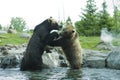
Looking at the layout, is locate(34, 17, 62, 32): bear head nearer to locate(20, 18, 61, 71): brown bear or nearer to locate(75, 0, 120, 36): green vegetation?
locate(20, 18, 61, 71): brown bear

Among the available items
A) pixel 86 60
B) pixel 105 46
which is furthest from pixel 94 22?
pixel 86 60

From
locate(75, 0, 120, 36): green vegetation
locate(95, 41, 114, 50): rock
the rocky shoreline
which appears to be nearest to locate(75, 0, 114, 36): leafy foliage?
locate(75, 0, 120, 36): green vegetation

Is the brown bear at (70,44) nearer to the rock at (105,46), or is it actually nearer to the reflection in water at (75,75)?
the reflection in water at (75,75)

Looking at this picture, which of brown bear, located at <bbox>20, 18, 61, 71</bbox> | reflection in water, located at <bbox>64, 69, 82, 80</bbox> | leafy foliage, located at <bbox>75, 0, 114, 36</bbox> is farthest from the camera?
leafy foliage, located at <bbox>75, 0, 114, 36</bbox>

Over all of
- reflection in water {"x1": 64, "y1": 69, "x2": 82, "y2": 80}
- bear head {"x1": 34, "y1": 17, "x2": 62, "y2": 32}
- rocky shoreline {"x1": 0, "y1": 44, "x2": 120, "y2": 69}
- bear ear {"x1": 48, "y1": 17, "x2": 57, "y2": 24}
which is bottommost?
reflection in water {"x1": 64, "y1": 69, "x2": 82, "y2": 80}

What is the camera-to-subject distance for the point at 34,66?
2189 cm

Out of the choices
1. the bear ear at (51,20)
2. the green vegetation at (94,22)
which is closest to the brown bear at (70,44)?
the bear ear at (51,20)

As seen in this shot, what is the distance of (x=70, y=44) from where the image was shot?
71.6 ft

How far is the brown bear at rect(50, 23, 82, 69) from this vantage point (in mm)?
21594

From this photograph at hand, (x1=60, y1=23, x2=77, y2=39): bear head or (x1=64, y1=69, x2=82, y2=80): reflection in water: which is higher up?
(x1=60, y1=23, x2=77, y2=39): bear head

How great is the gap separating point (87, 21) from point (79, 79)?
6447 centimetres

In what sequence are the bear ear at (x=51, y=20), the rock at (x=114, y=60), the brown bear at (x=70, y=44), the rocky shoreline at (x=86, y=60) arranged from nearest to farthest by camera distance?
the brown bear at (x=70, y=44)
the rock at (x=114, y=60)
the bear ear at (x=51, y=20)
the rocky shoreline at (x=86, y=60)

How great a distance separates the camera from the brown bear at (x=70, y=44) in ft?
70.8

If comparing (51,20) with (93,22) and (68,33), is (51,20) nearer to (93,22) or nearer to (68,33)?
(68,33)
